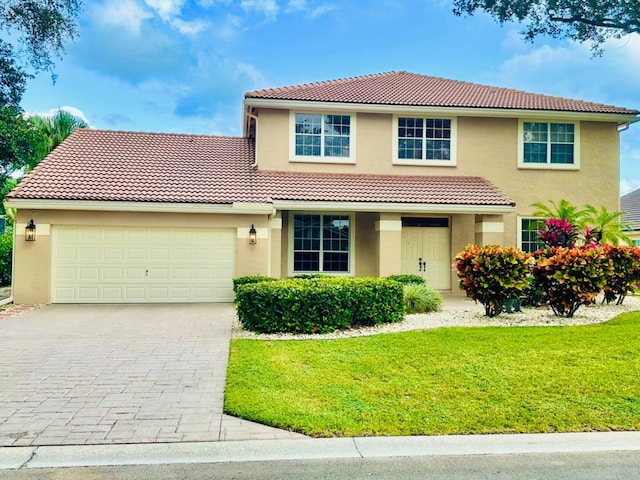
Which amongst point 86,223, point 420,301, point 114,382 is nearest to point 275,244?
point 420,301

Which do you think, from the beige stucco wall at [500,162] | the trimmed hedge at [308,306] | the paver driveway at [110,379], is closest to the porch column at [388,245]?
the beige stucco wall at [500,162]

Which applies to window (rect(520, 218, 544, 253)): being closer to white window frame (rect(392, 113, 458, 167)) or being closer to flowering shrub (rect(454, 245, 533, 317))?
white window frame (rect(392, 113, 458, 167))

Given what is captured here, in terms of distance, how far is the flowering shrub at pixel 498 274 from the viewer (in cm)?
1104

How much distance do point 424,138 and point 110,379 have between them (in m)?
14.1

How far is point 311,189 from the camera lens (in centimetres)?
1602

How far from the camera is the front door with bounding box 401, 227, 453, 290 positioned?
17.4m

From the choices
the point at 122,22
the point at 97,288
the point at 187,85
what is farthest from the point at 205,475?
the point at 187,85

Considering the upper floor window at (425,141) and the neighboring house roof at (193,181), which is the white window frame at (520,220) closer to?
the neighboring house roof at (193,181)

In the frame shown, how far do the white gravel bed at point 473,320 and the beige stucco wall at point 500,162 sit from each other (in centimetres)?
570

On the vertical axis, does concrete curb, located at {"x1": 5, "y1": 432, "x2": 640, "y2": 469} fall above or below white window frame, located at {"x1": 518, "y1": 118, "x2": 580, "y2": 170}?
below

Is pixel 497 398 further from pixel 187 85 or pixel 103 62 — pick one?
pixel 187 85

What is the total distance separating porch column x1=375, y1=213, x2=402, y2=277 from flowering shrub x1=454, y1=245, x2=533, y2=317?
4.81 metres

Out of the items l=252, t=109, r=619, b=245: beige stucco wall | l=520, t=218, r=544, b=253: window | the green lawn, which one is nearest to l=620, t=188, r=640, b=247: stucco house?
l=252, t=109, r=619, b=245: beige stucco wall

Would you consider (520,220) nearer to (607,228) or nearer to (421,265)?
(607,228)
